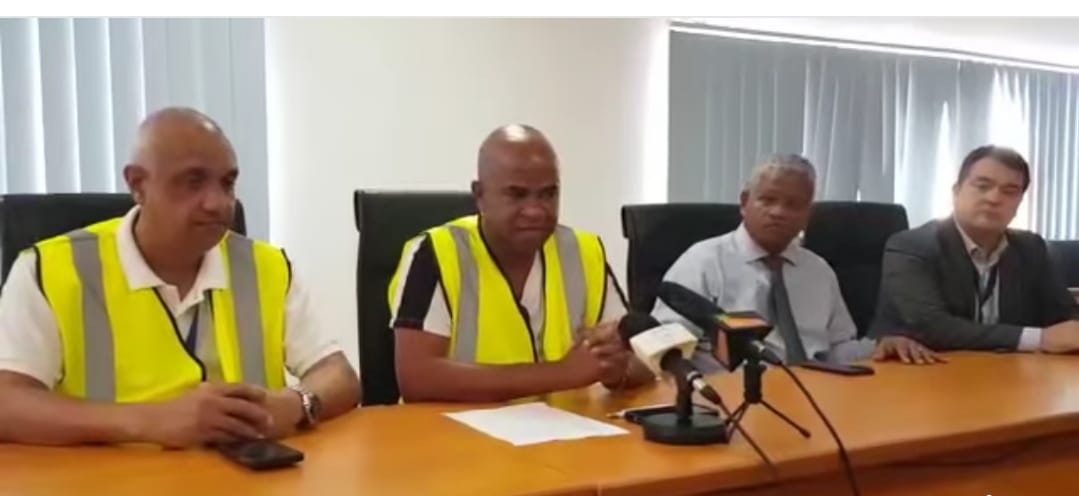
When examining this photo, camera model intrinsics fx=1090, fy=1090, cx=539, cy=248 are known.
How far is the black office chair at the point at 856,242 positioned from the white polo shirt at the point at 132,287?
1607 millimetres

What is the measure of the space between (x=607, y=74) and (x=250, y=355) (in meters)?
2.70

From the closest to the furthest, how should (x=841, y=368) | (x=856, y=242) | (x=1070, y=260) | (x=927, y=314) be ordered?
(x=841, y=368) → (x=927, y=314) → (x=856, y=242) → (x=1070, y=260)

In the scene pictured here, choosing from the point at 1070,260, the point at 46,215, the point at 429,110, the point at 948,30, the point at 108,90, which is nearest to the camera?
the point at 46,215

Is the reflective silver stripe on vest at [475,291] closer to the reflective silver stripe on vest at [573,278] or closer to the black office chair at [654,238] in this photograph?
the reflective silver stripe on vest at [573,278]

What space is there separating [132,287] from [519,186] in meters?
0.73

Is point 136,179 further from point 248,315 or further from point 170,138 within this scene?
point 248,315

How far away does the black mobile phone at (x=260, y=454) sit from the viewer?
1.43 m

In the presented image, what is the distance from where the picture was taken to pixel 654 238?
274 centimetres

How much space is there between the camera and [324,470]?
1.44 m

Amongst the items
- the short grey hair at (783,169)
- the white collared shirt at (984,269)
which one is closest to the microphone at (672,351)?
the short grey hair at (783,169)

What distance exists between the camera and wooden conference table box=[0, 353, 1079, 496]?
1.37 metres

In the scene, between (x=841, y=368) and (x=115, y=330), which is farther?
(x=841, y=368)

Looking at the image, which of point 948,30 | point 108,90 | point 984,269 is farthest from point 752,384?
point 948,30

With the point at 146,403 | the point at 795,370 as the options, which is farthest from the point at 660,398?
the point at 146,403
